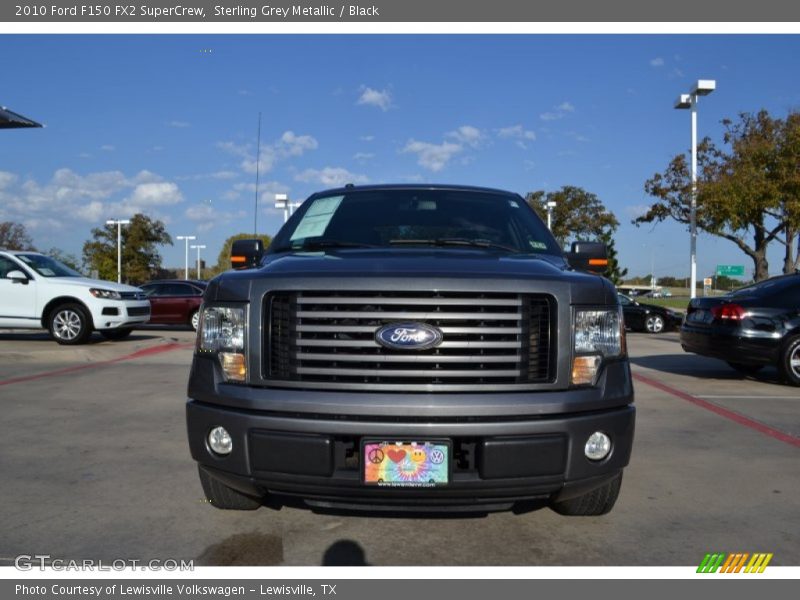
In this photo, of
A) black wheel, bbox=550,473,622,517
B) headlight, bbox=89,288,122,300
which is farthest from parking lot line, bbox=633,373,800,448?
headlight, bbox=89,288,122,300

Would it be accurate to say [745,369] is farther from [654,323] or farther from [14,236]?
[14,236]

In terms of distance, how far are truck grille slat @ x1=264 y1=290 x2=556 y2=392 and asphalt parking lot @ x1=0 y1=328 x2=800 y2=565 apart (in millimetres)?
817

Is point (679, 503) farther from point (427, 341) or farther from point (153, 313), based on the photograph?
point (153, 313)

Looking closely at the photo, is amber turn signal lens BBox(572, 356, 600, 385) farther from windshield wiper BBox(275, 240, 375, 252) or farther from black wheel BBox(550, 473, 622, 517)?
windshield wiper BBox(275, 240, 375, 252)

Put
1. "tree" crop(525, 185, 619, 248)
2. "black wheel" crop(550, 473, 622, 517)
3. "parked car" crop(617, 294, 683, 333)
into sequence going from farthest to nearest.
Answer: "tree" crop(525, 185, 619, 248)
"parked car" crop(617, 294, 683, 333)
"black wheel" crop(550, 473, 622, 517)

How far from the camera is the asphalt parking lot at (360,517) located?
10.3 feet

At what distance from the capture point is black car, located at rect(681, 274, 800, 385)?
26.9 feet

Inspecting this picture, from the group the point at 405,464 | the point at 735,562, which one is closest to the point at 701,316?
the point at 735,562

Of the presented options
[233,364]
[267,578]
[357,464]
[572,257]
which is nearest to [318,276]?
[233,364]

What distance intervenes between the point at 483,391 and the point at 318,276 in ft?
2.86

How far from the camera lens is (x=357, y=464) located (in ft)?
9.36

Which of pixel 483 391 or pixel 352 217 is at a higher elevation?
pixel 352 217

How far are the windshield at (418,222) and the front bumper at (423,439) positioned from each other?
127cm

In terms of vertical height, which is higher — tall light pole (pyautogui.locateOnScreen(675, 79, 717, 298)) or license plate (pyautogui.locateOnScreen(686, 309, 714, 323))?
tall light pole (pyautogui.locateOnScreen(675, 79, 717, 298))
